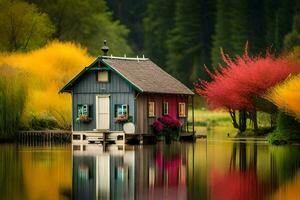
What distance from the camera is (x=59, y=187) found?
30.2m

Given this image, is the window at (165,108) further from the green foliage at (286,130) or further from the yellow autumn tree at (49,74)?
the green foliage at (286,130)

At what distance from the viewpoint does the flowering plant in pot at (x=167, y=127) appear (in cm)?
5862

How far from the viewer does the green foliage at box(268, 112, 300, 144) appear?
54.8m

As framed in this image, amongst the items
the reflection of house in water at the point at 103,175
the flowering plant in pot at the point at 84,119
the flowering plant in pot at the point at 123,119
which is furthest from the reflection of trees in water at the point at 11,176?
the flowering plant in pot at the point at 84,119

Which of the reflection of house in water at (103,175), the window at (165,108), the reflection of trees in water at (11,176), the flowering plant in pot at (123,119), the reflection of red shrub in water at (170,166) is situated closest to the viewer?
the reflection of trees in water at (11,176)

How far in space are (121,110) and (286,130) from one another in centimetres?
823

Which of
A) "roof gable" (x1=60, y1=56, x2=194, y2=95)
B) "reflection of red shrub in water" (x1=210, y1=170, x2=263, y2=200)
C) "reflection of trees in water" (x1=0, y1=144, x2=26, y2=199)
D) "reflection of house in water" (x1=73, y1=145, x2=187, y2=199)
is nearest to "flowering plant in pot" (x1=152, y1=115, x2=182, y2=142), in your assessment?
"roof gable" (x1=60, y1=56, x2=194, y2=95)

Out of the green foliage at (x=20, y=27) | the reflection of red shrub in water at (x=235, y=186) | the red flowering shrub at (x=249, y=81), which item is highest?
the green foliage at (x=20, y=27)

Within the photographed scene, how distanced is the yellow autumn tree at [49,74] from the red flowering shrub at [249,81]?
8587 mm

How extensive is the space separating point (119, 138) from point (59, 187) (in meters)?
26.5

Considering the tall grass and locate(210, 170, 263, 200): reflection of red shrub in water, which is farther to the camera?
the tall grass

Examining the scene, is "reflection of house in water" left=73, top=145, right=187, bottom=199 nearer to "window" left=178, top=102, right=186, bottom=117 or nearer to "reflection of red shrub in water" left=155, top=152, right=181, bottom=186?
"reflection of red shrub in water" left=155, top=152, right=181, bottom=186

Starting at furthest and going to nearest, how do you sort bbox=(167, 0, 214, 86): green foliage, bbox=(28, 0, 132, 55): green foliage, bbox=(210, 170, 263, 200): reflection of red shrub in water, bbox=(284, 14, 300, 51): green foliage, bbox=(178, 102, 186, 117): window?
bbox=(167, 0, 214, 86): green foliage
bbox=(284, 14, 300, 51): green foliage
bbox=(28, 0, 132, 55): green foliage
bbox=(178, 102, 186, 117): window
bbox=(210, 170, 263, 200): reflection of red shrub in water

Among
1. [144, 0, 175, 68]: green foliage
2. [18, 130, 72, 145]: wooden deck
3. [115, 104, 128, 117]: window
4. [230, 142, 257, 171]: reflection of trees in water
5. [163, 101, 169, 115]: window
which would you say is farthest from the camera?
[144, 0, 175, 68]: green foliage
